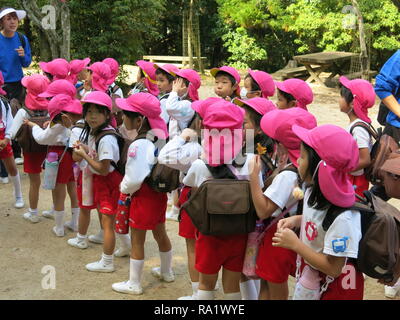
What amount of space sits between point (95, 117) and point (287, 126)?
1.77 meters

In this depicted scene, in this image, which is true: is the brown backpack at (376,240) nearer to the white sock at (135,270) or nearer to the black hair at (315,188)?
the black hair at (315,188)

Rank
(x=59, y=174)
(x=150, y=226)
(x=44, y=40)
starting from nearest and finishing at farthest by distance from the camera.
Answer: (x=150, y=226) < (x=59, y=174) < (x=44, y=40)

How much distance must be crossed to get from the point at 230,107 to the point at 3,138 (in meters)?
3.36

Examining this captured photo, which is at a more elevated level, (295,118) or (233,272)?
(295,118)

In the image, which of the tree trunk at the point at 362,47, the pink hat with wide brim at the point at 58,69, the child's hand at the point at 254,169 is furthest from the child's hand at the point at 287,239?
the tree trunk at the point at 362,47

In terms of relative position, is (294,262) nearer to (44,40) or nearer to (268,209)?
(268,209)

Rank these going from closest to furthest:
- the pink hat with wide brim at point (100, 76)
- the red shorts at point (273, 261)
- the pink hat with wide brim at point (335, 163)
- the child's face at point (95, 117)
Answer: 1. the pink hat with wide brim at point (335, 163)
2. the red shorts at point (273, 261)
3. the child's face at point (95, 117)
4. the pink hat with wide brim at point (100, 76)

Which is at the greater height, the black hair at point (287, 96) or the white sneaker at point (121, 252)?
A: the black hair at point (287, 96)

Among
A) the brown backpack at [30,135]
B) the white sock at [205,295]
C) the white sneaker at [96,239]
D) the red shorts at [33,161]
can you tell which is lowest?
the white sneaker at [96,239]

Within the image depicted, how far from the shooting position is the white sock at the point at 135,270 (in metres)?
3.94

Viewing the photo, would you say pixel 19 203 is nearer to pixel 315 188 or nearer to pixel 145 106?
pixel 145 106

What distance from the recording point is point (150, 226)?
12.5 ft

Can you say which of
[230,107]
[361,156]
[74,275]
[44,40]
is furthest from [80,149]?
[44,40]

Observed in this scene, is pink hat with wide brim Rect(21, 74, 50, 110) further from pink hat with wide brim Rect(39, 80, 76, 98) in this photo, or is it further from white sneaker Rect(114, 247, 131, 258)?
white sneaker Rect(114, 247, 131, 258)
